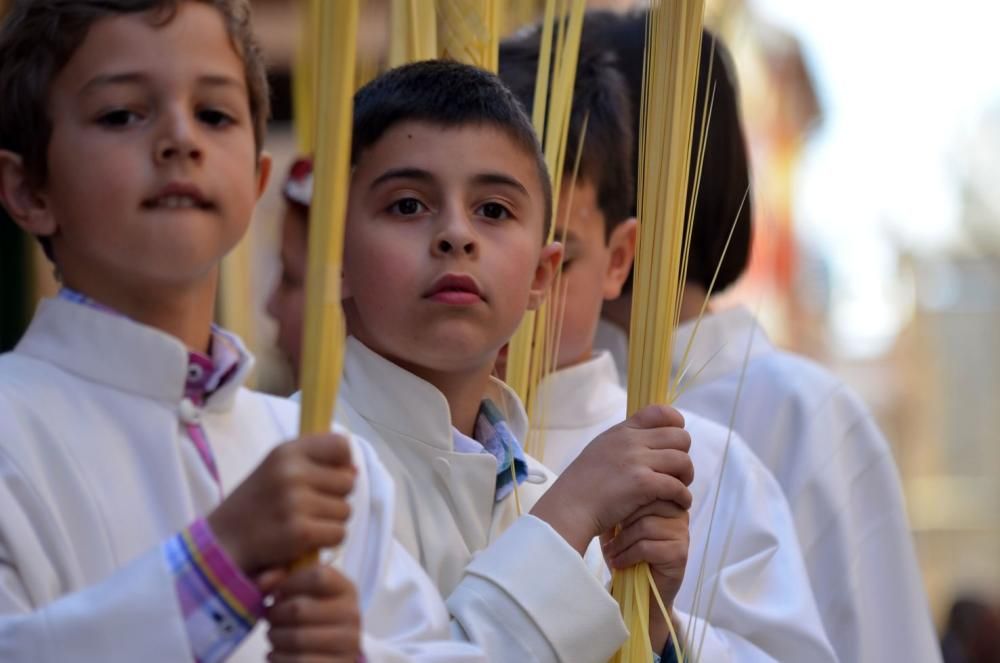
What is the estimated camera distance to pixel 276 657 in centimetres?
87

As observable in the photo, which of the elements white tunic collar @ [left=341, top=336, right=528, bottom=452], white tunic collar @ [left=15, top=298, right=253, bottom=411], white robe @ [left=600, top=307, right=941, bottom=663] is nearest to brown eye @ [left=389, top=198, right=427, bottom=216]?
white tunic collar @ [left=341, top=336, right=528, bottom=452]

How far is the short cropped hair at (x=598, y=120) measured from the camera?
1698mm

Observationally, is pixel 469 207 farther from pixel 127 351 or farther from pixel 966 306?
pixel 966 306

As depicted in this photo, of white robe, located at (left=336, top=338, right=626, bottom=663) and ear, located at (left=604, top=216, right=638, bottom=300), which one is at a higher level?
ear, located at (left=604, top=216, right=638, bottom=300)

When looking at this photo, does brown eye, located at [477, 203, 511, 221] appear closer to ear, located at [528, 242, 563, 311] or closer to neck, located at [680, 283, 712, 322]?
ear, located at [528, 242, 563, 311]

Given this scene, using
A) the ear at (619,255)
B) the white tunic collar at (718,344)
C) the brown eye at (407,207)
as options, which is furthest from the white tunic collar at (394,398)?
the white tunic collar at (718,344)

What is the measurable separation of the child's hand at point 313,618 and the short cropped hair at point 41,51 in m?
0.39

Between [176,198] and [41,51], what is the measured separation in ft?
0.49

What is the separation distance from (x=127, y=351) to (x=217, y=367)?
0.23 feet

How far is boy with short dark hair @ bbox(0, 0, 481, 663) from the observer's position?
3.36 feet

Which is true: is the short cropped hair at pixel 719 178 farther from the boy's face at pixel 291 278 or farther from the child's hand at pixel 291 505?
the child's hand at pixel 291 505

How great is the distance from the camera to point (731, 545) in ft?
4.84

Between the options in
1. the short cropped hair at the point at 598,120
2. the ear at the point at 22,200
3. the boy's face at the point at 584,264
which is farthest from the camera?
the short cropped hair at the point at 598,120

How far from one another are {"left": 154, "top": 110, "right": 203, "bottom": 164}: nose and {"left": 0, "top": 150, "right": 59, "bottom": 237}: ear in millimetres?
113
